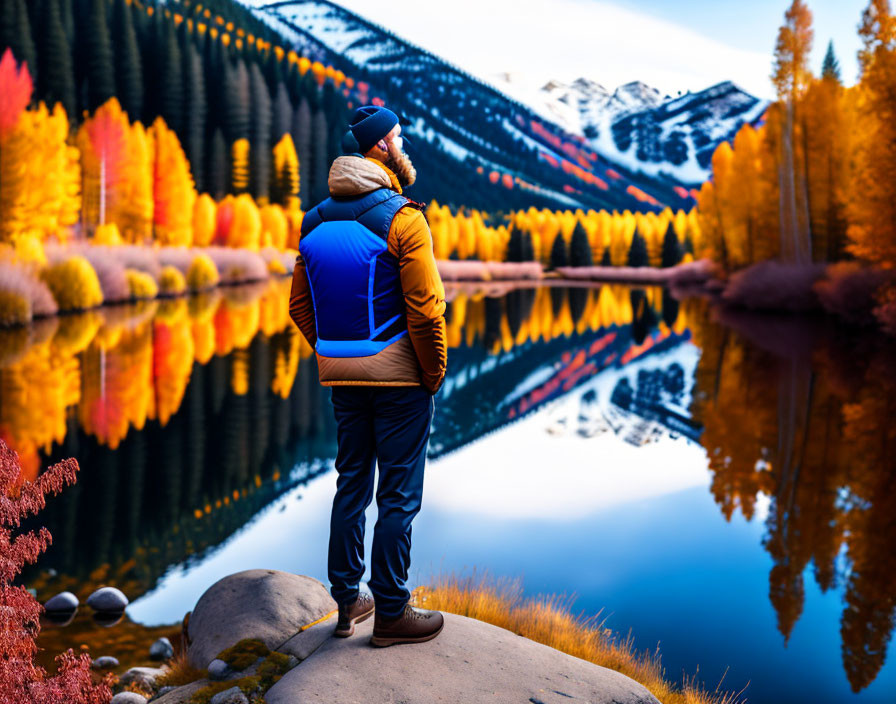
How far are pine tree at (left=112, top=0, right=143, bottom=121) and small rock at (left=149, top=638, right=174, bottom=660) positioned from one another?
61497mm

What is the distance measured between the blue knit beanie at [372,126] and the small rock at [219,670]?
246 cm

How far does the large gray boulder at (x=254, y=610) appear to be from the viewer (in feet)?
13.7

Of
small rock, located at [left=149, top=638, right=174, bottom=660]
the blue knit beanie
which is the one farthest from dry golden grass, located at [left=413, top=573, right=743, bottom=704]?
the blue knit beanie

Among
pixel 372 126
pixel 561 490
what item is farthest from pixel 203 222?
pixel 372 126

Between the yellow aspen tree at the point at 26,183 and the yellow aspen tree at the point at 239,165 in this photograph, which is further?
the yellow aspen tree at the point at 239,165

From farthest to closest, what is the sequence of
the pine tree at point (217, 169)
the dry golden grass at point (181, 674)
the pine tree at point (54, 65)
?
the pine tree at point (217, 169) < the pine tree at point (54, 65) < the dry golden grass at point (181, 674)

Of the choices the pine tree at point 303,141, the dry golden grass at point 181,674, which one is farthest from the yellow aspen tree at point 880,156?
the pine tree at point 303,141

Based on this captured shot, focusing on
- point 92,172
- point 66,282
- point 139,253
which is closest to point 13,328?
point 66,282

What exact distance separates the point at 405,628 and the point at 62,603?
2.50 metres

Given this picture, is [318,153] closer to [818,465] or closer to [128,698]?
[818,465]

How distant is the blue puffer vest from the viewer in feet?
11.1

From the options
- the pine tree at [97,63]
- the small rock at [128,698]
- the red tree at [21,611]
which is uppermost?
the pine tree at [97,63]

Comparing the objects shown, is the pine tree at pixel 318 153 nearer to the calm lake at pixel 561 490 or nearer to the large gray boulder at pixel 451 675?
the calm lake at pixel 561 490

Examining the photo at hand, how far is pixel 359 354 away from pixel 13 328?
58.0 ft
